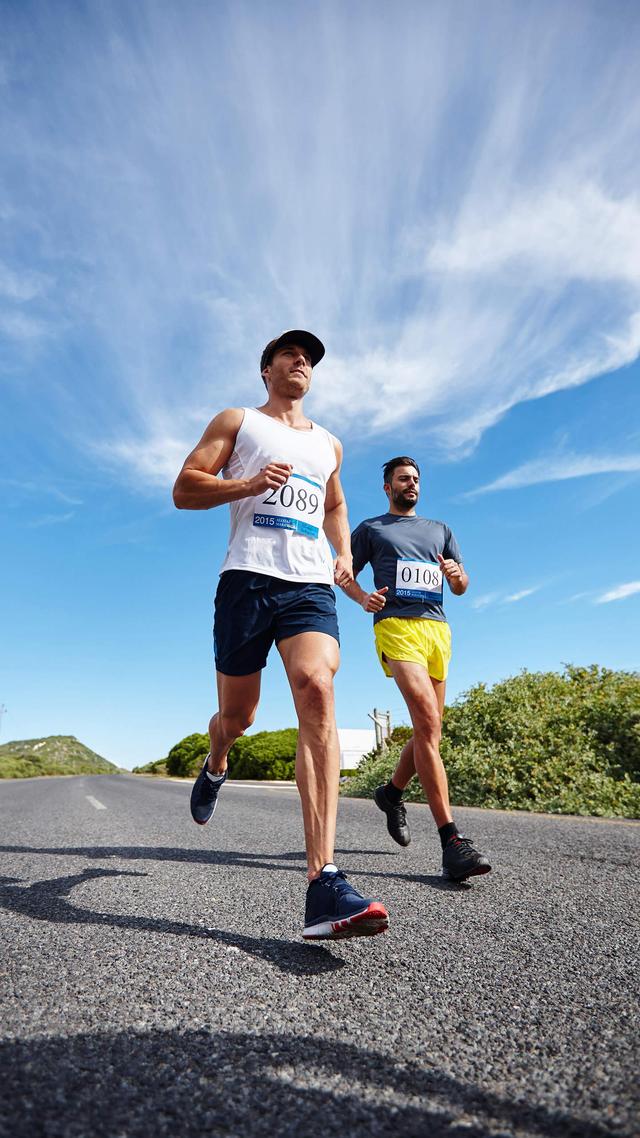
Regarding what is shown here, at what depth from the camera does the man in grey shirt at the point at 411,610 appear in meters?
3.76

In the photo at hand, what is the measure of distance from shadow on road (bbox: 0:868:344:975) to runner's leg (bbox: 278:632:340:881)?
310 millimetres

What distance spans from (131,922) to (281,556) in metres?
1.41

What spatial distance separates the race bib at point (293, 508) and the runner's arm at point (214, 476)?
13 centimetres

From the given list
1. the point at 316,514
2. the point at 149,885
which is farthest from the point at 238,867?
the point at 316,514

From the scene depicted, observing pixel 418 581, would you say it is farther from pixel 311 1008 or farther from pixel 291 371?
pixel 311 1008

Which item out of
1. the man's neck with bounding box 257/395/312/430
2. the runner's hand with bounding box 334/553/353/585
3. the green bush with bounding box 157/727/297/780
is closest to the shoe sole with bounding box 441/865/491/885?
the runner's hand with bounding box 334/553/353/585

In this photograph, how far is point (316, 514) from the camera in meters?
2.94

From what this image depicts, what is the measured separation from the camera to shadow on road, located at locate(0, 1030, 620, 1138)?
1149mm

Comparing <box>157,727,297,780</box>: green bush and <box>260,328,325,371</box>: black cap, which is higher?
<box>157,727,297,780</box>: green bush

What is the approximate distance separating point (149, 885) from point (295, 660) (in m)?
1.38

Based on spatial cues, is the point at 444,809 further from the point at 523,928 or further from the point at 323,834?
the point at 323,834

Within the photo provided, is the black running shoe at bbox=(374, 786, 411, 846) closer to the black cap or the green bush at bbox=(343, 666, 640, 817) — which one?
the black cap

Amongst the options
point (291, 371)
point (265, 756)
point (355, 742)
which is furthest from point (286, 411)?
point (355, 742)

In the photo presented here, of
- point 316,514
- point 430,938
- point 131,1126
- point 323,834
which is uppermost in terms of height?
point 316,514
